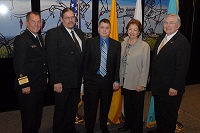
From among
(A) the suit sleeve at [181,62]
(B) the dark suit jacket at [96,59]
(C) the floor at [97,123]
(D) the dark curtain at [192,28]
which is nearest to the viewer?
(A) the suit sleeve at [181,62]

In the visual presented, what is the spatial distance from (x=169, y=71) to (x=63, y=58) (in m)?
1.25

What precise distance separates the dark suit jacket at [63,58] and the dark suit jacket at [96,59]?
0.41ft

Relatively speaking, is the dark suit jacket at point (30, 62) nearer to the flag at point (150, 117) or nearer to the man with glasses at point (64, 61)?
the man with glasses at point (64, 61)

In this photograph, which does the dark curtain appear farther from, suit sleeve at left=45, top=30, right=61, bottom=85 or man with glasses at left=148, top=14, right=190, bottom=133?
suit sleeve at left=45, top=30, right=61, bottom=85

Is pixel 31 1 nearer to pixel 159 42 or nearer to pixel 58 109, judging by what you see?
pixel 58 109

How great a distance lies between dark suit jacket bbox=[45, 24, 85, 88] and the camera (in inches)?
100

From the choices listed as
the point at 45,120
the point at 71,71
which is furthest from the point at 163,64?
the point at 45,120

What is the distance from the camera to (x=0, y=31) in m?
3.61

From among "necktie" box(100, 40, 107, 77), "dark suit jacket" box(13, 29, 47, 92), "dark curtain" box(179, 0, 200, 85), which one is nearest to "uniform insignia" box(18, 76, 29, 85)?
"dark suit jacket" box(13, 29, 47, 92)

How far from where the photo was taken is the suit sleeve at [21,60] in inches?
93.0

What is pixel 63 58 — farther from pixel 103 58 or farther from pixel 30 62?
pixel 103 58

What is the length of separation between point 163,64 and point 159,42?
0.35 metres

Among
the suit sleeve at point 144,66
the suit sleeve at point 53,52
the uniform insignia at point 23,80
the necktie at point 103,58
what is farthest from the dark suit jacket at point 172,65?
the uniform insignia at point 23,80

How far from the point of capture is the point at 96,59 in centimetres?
275
